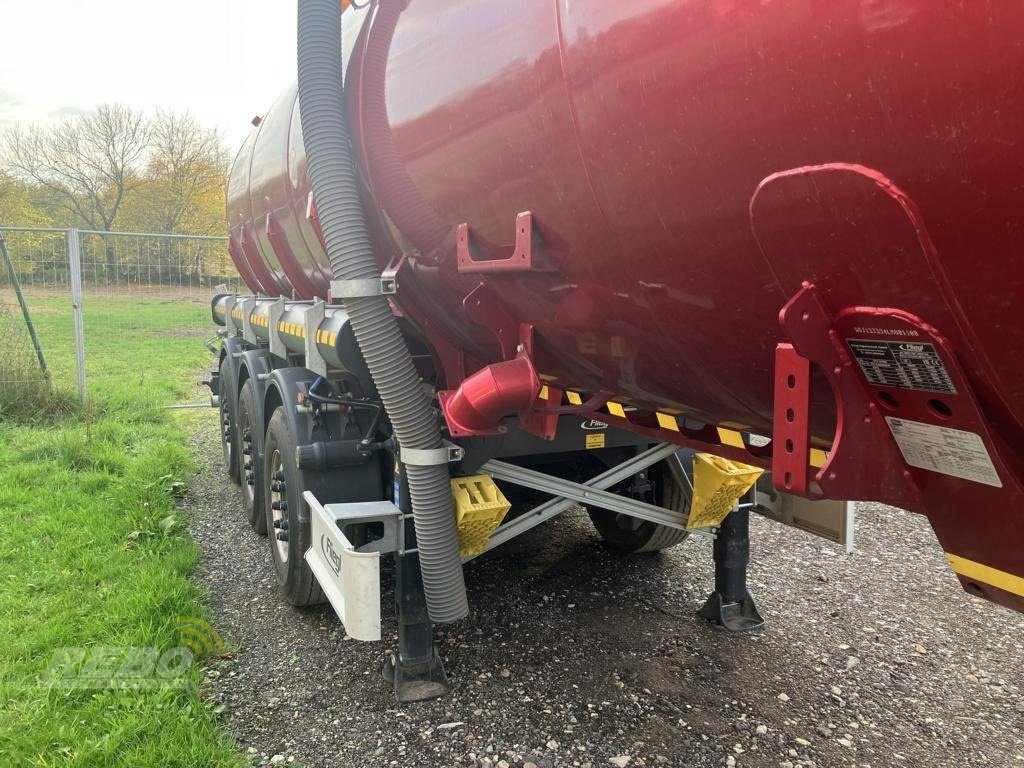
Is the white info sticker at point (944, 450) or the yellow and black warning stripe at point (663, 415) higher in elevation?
the white info sticker at point (944, 450)

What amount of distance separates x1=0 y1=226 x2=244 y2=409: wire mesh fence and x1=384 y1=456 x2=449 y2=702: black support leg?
6143 mm

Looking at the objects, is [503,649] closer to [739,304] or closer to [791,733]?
[791,733]

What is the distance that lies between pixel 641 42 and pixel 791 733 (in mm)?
2542

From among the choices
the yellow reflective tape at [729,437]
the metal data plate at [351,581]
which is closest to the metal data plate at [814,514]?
the yellow reflective tape at [729,437]

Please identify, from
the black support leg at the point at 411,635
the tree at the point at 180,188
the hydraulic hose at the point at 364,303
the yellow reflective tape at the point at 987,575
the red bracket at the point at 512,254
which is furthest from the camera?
the tree at the point at 180,188

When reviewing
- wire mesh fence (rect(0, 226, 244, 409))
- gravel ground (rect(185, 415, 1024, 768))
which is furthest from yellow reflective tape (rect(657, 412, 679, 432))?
wire mesh fence (rect(0, 226, 244, 409))

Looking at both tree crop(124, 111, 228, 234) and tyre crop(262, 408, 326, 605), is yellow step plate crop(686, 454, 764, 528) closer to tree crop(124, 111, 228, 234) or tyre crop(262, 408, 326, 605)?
tyre crop(262, 408, 326, 605)

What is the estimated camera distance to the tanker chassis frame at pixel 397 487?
9.70 feet

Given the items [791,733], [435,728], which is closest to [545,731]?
[435,728]

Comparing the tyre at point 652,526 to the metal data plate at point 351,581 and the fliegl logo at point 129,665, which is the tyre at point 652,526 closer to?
the metal data plate at point 351,581

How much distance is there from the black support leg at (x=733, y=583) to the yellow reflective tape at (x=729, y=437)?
1.50 metres

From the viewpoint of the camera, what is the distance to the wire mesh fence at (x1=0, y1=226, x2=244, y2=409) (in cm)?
825

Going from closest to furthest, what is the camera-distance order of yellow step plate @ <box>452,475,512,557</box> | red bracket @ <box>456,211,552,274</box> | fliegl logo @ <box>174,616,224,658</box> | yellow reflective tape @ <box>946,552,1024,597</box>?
yellow reflective tape @ <box>946,552,1024,597</box> < red bracket @ <box>456,211,552,274</box> < yellow step plate @ <box>452,475,512,557</box> < fliegl logo @ <box>174,616,224,658</box>

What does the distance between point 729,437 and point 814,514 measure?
4.28 ft
